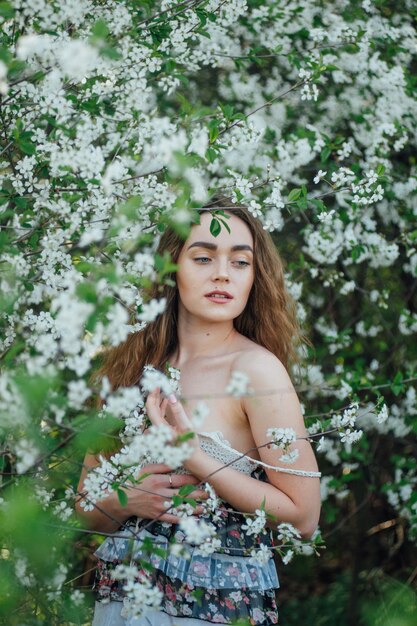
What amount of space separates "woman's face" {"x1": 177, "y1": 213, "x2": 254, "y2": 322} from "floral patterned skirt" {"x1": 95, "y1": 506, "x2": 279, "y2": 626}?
1.99ft

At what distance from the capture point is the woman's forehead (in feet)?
7.89

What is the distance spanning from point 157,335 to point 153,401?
1.85ft

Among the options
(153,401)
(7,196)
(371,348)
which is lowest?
(371,348)

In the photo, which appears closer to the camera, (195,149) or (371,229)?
(195,149)

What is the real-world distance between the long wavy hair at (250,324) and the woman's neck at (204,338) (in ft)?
0.34

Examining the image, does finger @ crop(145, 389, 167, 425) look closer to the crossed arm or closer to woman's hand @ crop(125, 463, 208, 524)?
the crossed arm

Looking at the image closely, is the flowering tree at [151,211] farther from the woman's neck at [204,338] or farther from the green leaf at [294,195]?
the woman's neck at [204,338]

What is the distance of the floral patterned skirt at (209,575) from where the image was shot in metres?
2.15

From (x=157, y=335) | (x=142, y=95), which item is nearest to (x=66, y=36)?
(x=142, y=95)

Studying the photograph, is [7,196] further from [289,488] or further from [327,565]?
[327,565]

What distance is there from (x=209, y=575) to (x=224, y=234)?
1000 millimetres

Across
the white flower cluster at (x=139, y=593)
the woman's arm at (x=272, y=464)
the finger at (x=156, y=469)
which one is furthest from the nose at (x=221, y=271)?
the white flower cluster at (x=139, y=593)

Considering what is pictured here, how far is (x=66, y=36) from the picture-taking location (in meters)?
2.21

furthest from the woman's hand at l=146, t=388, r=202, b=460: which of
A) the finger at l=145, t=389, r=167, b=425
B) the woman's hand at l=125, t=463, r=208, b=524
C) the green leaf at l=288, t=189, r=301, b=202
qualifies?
the green leaf at l=288, t=189, r=301, b=202
